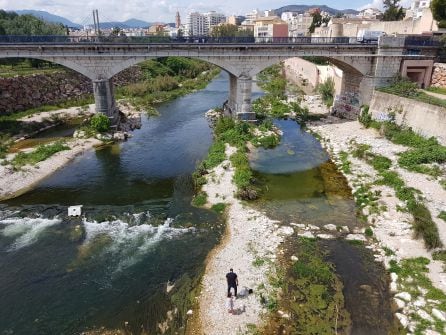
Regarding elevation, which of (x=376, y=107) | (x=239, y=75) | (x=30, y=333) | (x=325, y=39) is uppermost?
(x=325, y=39)

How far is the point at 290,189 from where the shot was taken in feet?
70.8

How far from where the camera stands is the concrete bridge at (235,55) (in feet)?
93.3

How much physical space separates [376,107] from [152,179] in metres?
21.8

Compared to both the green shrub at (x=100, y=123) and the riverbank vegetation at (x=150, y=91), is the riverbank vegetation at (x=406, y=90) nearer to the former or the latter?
the riverbank vegetation at (x=150, y=91)

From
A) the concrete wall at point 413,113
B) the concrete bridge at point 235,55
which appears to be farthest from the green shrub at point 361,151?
the concrete bridge at point 235,55

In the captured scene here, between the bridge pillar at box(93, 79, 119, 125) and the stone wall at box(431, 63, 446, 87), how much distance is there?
99.7ft

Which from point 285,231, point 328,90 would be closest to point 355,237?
point 285,231

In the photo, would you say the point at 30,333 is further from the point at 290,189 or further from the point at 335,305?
the point at 290,189

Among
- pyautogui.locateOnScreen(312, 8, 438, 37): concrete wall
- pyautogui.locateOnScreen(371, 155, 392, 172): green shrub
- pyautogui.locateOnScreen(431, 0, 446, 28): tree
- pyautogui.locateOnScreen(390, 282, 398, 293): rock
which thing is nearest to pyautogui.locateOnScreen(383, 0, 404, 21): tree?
pyautogui.locateOnScreen(312, 8, 438, 37): concrete wall

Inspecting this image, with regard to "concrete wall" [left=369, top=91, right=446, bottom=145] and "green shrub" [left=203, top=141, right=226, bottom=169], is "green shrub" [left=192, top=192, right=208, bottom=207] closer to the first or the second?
"green shrub" [left=203, top=141, right=226, bottom=169]

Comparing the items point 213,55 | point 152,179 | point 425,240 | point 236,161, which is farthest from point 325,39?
point 425,240

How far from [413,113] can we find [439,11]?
20205 millimetres

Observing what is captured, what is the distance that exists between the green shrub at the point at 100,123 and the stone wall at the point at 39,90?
11.3 metres

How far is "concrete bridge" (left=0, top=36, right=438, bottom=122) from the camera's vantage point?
28438mm
